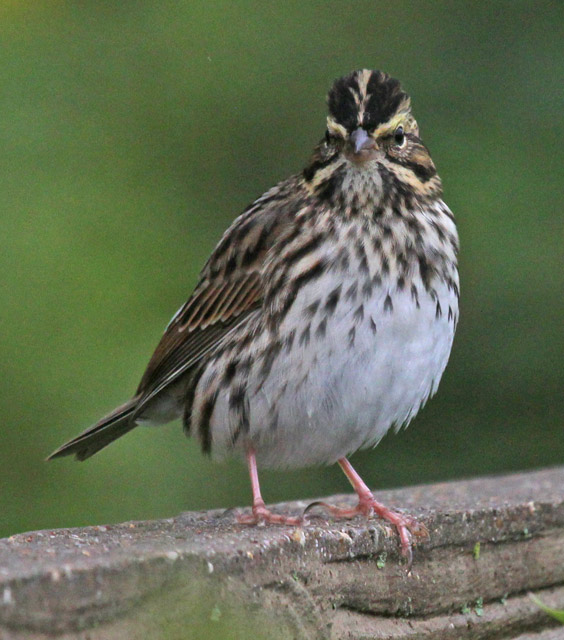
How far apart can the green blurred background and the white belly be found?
189cm

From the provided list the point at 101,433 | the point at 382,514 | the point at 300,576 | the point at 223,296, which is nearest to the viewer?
the point at 300,576

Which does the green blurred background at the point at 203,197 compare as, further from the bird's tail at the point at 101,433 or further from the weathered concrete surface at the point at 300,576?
the weathered concrete surface at the point at 300,576

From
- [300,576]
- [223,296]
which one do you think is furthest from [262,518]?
[300,576]

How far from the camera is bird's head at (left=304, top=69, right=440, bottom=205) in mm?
3867

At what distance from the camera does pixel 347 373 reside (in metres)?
3.91

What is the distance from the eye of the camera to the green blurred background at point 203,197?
6184mm

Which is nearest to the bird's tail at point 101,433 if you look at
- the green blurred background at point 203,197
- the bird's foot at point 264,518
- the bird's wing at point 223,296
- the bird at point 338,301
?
the bird's wing at point 223,296

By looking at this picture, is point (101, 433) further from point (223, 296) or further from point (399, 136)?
point (399, 136)

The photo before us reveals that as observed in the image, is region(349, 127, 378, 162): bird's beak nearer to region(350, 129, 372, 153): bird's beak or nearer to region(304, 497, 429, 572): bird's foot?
region(350, 129, 372, 153): bird's beak

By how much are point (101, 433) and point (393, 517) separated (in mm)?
1379

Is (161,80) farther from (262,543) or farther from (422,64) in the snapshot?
(262,543)

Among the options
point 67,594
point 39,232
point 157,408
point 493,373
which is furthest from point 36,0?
point 67,594

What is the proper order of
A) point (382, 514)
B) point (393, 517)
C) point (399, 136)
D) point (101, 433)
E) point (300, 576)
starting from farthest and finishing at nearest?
point (101, 433)
point (399, 136)
point (382, 514)
point (393, 517)
point (300, 576)

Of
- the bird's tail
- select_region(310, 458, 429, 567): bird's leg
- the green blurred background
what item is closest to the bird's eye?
select_region(310, 458, 429, 567): bird's leg
